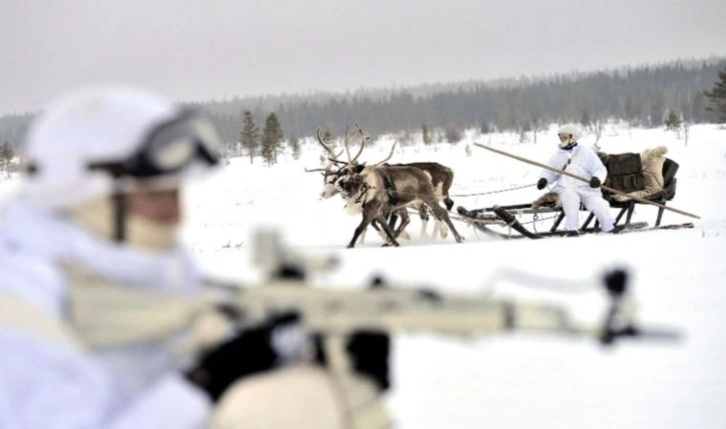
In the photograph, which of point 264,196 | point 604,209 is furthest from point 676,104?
point 604,209

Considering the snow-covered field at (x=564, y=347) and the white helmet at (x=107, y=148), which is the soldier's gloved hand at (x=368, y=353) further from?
the white helmet at (x=107, y=148)

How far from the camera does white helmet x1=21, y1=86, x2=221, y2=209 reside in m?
1.10

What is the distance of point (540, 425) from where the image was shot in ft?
12.1

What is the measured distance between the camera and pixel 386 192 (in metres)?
11.5

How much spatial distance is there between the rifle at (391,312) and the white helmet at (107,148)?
0.45ft

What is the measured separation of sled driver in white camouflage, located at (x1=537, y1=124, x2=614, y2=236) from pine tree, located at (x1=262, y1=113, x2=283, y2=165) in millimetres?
21312

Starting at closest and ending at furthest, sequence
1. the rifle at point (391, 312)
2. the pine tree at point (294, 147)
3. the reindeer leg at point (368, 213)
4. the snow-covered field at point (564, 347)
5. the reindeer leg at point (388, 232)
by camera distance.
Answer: the rifle at point (391, 312), the snow-covered field at point (564, 347), the reindeer leg at point (388, 232), the reindeer leg at point (368, 213), the pine tree at point (294, 147)

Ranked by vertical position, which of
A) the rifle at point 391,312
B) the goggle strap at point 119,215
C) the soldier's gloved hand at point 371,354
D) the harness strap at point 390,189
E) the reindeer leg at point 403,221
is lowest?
the reindeer leg at point 403,221

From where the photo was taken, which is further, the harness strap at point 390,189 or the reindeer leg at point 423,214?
the reindeer leg at point 423,214

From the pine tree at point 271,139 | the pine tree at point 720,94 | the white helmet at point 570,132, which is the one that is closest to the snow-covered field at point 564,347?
the white helmet at point 570,132

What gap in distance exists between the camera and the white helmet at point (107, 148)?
1098 millimetres

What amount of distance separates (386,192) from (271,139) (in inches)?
927

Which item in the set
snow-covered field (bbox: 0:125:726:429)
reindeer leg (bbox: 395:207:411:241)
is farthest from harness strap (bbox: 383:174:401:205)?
snow-covered field (bbox: 0:125:726:429)

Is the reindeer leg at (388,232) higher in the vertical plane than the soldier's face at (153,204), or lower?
lower
